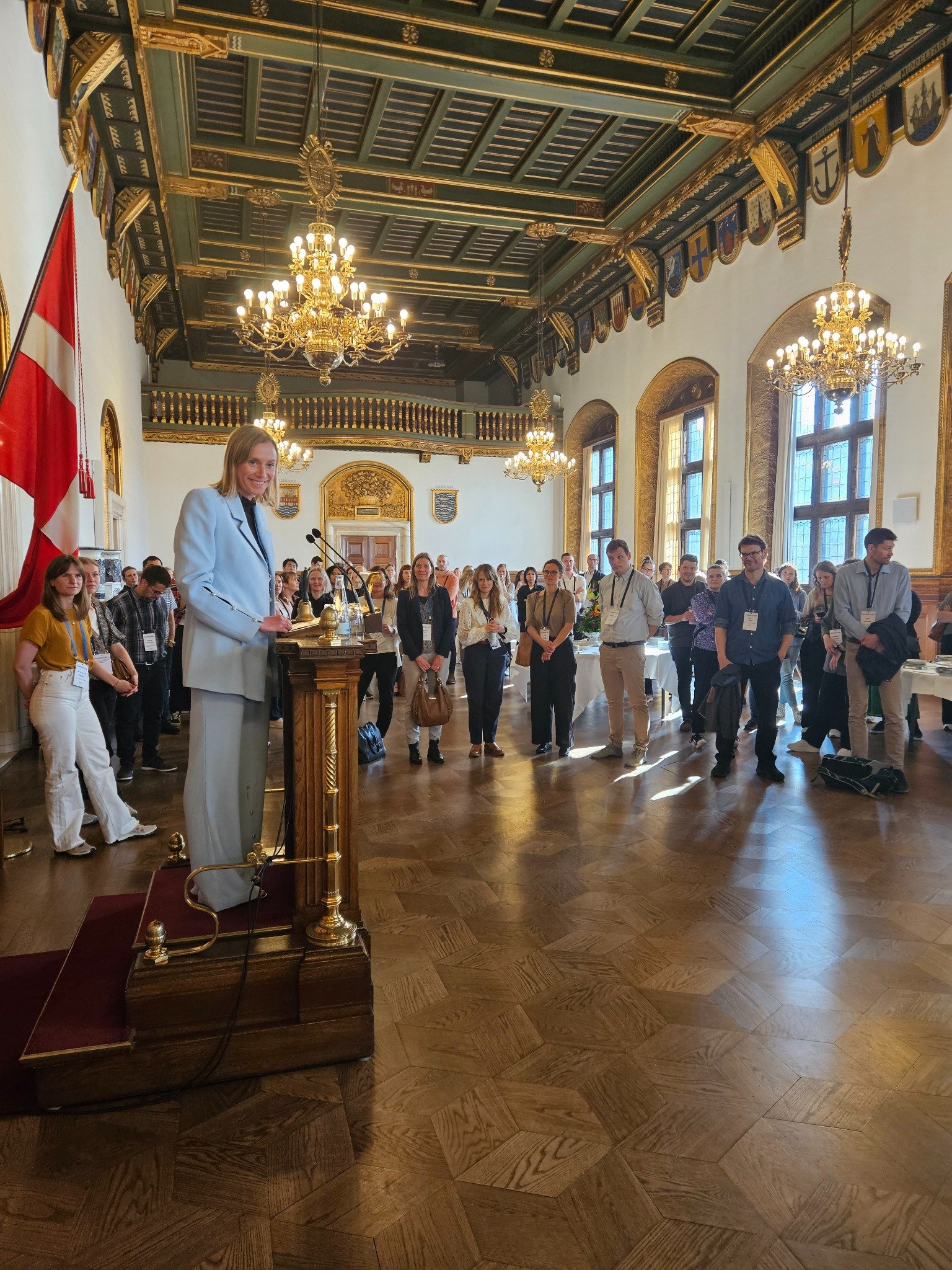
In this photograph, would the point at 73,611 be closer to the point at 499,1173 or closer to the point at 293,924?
the point at 293,924

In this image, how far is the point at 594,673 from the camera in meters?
7.53

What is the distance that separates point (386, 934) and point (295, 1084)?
957 millimetres

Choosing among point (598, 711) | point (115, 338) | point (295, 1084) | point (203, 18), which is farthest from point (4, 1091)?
point (115, 338)

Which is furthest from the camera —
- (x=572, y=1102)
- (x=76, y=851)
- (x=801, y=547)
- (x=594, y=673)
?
(x=801, y=547)

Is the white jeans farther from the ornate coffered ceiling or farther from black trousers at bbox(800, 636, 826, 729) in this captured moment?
the ornate coffered ceiling

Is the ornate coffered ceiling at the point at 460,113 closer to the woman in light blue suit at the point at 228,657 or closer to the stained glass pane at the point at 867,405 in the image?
the stained glass pane at the point at 867,405

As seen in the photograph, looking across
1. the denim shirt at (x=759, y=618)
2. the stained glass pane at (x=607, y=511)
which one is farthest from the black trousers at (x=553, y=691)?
the stained glass pane at (x=607, y=511)

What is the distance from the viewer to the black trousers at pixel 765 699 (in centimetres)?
573

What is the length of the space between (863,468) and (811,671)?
4.33 m

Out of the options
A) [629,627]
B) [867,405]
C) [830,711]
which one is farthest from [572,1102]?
[867,405]

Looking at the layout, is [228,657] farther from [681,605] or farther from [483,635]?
[681,605]

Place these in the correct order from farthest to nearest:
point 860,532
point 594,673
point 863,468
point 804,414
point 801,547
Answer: point 801,547 → point 804,414 → point 863,468 → point 860,532 → point 594,673

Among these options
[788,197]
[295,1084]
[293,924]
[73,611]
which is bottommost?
[295,1084]

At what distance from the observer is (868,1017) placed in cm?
260
